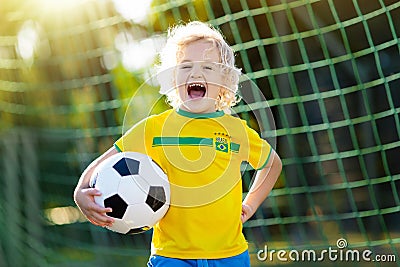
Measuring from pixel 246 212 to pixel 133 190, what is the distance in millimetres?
342

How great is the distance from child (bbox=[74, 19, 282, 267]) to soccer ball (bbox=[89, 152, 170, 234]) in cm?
3

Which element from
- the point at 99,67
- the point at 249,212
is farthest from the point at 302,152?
the point at 249,212

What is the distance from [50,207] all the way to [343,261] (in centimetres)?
206

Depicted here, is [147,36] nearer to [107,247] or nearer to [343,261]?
[107,247]

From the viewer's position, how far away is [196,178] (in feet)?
6.67

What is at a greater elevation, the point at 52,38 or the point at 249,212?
the point at 52,38

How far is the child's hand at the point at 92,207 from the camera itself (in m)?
1.99

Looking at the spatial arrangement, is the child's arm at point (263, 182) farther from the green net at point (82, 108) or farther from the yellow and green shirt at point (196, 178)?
the green net at point (82, 108)

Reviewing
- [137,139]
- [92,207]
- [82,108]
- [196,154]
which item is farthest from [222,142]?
[82,108]

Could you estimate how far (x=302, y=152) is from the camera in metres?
7.02

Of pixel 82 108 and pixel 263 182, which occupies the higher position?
pixel 82 108

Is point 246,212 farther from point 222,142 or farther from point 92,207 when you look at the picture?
point 92,207

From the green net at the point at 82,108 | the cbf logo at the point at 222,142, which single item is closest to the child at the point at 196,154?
the cbf logo at the point at 222,142

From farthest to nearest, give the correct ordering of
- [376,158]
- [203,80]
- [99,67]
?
[376,158]
[99,67]
[203,80]
